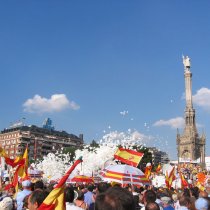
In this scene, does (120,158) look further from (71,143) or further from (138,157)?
(71,143)

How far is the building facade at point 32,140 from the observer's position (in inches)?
5059

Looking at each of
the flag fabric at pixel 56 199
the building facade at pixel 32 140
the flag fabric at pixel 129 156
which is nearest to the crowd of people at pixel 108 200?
the flag fabric at pixel 56 199

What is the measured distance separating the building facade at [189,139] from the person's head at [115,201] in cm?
10125

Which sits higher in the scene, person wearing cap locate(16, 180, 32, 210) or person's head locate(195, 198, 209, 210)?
person's head locate(195, 198, 209, 210)

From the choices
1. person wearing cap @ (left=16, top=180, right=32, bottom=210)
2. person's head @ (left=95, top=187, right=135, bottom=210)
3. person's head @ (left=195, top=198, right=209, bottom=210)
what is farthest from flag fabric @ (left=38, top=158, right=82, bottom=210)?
person wearing cap @ (left=16, top=180, right=32, bottom=210)

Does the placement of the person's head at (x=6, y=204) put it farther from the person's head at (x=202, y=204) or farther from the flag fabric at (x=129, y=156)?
the flag fabric at (x=129, y=156)

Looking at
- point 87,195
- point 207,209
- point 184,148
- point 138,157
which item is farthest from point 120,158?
point 184,148

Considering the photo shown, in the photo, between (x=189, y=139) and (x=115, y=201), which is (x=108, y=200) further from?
(x=189, y=139)

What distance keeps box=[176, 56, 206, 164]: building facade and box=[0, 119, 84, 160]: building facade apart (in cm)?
4747

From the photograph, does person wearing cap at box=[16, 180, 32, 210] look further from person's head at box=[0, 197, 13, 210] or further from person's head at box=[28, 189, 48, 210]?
person's head at box=[28, 189, 48, 210]

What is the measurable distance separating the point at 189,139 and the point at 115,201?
337 feet

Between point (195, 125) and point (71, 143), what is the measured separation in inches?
2256

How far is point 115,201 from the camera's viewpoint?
11.2ft

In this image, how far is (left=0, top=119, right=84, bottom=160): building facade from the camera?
12850 centimetres
